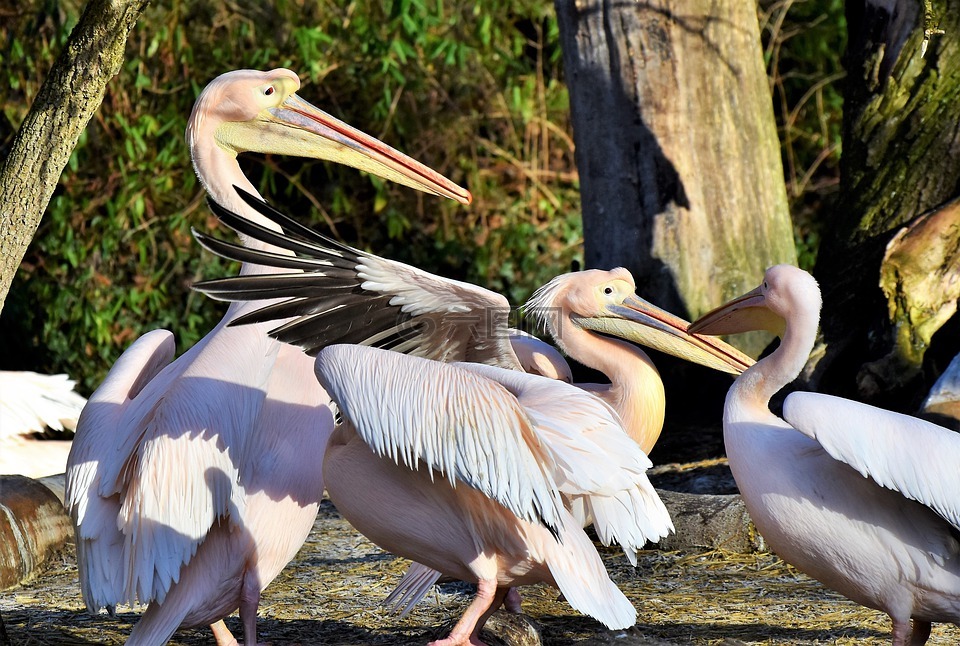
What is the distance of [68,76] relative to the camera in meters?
2.73

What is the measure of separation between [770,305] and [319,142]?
1.50 metres

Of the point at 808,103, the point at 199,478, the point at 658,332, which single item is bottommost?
the point at 199,478

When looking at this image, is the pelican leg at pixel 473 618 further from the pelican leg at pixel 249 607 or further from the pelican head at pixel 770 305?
the pelican head at pixel 770 305

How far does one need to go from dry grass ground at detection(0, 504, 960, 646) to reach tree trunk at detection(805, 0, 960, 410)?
4.14 ft

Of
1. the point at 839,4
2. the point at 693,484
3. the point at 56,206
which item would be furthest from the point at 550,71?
the point at 693,484

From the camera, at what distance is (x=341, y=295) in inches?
115

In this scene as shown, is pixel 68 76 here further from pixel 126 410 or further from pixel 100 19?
pixel 126 410

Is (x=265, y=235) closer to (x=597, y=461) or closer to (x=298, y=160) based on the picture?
(x=597, y=461)

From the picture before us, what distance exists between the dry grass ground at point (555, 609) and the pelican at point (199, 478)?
47cm

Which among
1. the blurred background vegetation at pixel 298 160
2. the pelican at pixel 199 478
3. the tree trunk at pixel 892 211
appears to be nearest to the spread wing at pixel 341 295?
the pelican at pixel 199 478

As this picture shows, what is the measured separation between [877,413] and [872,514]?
274mm

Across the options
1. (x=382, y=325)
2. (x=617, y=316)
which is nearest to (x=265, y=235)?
(x=382, y=325)

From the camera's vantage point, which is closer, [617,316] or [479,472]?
[479,472]

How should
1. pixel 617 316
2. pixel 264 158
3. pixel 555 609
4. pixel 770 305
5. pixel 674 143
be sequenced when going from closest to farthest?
1. pixel 770 305
2. pixel 555 609
3. pixel 617 316
4. pixel 674 143
5. pixel 264 158
